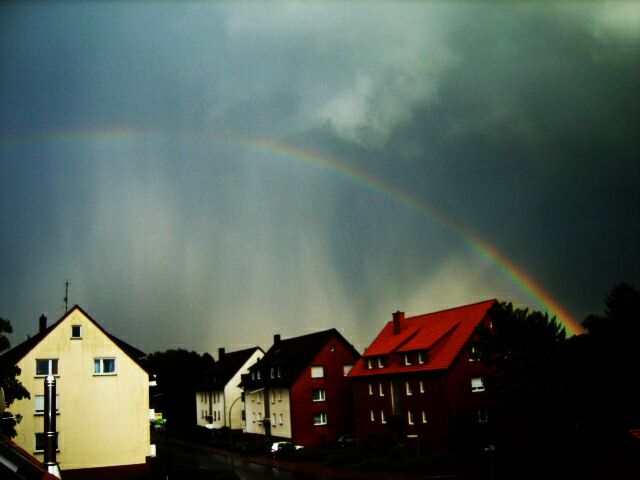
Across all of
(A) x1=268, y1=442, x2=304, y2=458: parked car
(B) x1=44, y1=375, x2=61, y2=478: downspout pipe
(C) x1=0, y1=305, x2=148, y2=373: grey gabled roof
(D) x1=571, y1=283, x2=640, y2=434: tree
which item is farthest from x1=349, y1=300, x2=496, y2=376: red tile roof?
(B) x1=44, y1=375, x2=61, y2=478: downspout pipe

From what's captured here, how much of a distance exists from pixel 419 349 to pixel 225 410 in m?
39.0

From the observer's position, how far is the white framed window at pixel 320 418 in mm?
61556

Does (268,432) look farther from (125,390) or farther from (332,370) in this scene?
(125,390)

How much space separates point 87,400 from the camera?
139ft

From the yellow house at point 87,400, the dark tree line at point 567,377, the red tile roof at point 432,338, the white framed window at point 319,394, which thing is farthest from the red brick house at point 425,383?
the yellow house at point 87,400

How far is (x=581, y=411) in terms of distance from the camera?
36562 mm

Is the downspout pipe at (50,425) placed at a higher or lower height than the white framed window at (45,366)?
lower

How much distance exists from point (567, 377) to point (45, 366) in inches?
1311

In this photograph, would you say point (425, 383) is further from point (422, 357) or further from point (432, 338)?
point (432, 338)

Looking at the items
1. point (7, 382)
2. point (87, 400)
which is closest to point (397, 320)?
point (87, 400)

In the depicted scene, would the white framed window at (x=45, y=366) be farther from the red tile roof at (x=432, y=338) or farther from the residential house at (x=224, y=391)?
the residential house at (x=224, y=391)

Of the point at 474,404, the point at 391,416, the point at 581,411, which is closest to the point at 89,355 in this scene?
the point at 391,416

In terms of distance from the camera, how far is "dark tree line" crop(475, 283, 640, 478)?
3550 centimetres

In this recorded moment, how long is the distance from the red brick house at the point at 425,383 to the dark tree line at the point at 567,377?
4.06m
